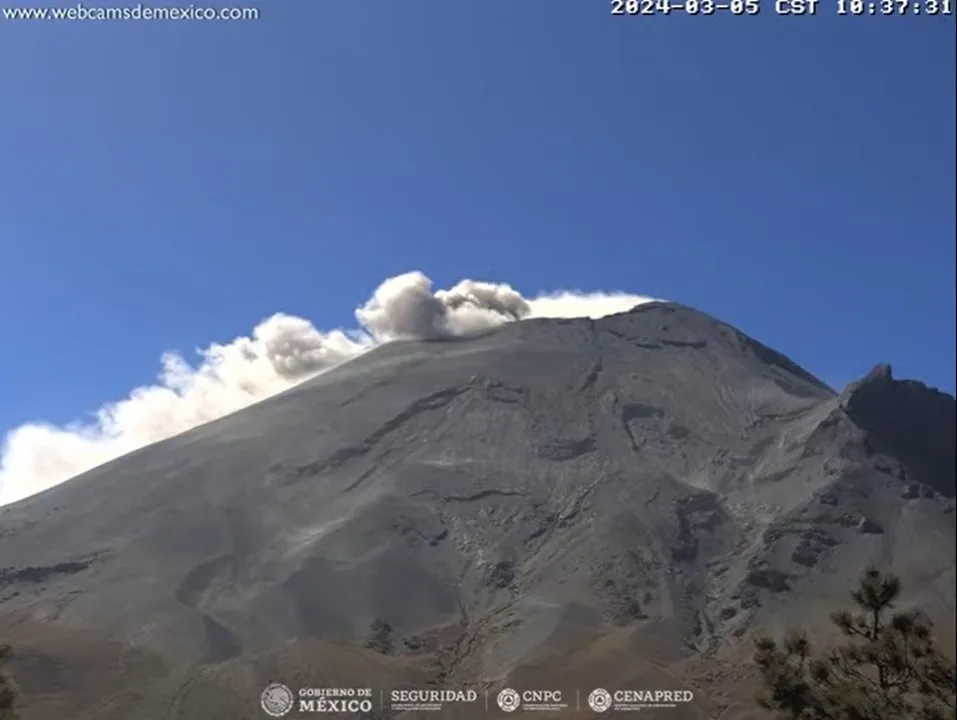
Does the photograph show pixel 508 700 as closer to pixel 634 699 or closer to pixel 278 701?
pixel 634 699

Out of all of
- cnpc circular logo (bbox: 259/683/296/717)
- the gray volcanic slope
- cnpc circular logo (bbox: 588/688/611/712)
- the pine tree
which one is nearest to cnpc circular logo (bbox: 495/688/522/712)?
the gray volcanic slope

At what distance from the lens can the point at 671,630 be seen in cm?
4297

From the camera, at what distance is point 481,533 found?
4931cm

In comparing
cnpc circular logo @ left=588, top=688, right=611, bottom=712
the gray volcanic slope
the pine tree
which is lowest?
the pine tree

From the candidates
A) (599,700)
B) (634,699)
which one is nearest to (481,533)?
(634,699)

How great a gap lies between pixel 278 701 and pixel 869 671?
72.0ft

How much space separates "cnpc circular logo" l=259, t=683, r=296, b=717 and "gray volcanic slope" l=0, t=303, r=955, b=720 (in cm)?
391

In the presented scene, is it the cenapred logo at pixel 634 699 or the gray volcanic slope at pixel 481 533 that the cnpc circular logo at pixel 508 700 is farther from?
the cenapred logo at pixel 634 699

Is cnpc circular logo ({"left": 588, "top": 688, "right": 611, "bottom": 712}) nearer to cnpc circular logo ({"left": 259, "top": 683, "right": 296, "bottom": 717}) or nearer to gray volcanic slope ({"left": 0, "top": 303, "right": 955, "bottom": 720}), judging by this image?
gray volcanic slope ({"left": 0, "top": 303, "right": 955, "bottom": 720})

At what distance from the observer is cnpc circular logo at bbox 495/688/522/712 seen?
99.2 ft

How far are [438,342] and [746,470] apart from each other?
25.5 metres

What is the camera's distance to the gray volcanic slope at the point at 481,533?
36.3 m

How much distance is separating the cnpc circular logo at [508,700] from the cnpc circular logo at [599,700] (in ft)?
6.75

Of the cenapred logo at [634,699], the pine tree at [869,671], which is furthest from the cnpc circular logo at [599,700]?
the pine tree at [869,671]
